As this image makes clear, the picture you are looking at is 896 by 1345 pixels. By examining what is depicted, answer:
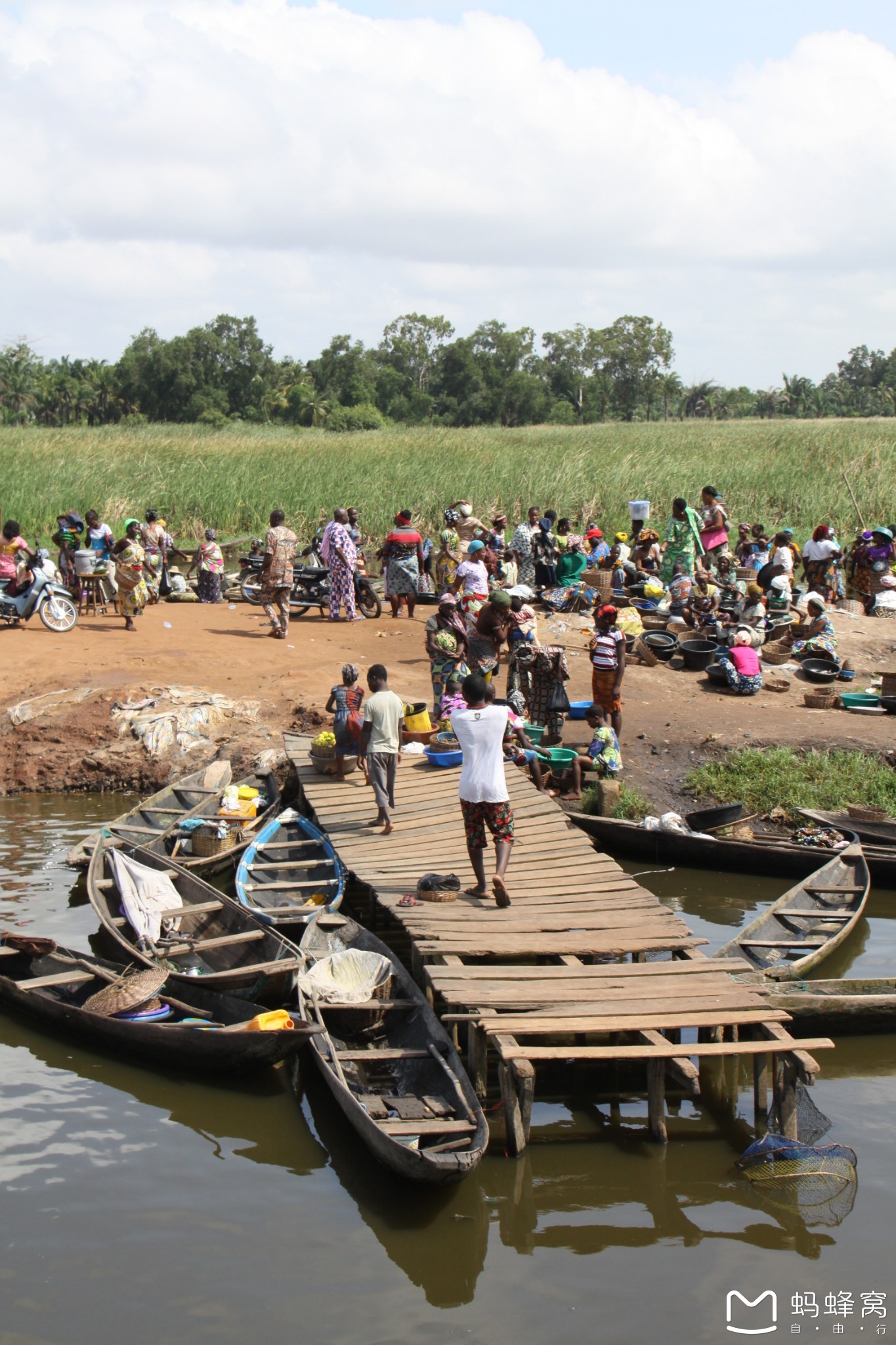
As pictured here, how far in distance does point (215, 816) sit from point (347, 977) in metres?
3.45

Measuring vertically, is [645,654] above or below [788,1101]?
above

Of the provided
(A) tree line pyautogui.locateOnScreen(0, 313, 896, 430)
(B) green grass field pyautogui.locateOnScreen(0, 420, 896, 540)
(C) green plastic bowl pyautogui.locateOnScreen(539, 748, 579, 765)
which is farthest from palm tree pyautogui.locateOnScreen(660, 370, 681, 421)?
(C) green plastic bowl pyautogui.locateOnScreen(539, 748, 579, 765)

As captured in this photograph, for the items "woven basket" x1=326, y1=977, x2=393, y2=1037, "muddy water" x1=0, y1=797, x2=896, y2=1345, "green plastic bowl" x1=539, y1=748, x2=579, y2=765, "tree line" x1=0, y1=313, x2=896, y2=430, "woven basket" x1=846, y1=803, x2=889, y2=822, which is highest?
"tree line" x1=0, y1=313, x2=896, y2=430

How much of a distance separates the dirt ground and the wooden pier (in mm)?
3070

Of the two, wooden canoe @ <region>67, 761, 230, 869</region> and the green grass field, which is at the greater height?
the green grass field

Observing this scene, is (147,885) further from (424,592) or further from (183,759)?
(424,592)

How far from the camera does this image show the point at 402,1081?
5867 mm

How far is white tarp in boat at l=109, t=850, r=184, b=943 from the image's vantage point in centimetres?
743

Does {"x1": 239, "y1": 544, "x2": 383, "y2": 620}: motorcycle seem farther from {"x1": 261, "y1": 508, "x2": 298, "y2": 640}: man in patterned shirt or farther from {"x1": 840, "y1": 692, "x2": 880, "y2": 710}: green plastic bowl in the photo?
{"x1": 840, "y1": 692, "x2": 880, "y2": 710}: green plastic bowl

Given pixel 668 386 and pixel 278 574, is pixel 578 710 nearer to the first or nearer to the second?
pixel 278 574

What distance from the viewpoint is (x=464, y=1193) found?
5172mm

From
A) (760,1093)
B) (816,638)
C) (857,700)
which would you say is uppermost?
(816,638)

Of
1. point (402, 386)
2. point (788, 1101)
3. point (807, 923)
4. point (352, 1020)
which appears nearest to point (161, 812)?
point (352, 1020)

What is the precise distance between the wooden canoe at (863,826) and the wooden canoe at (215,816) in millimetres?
4735
